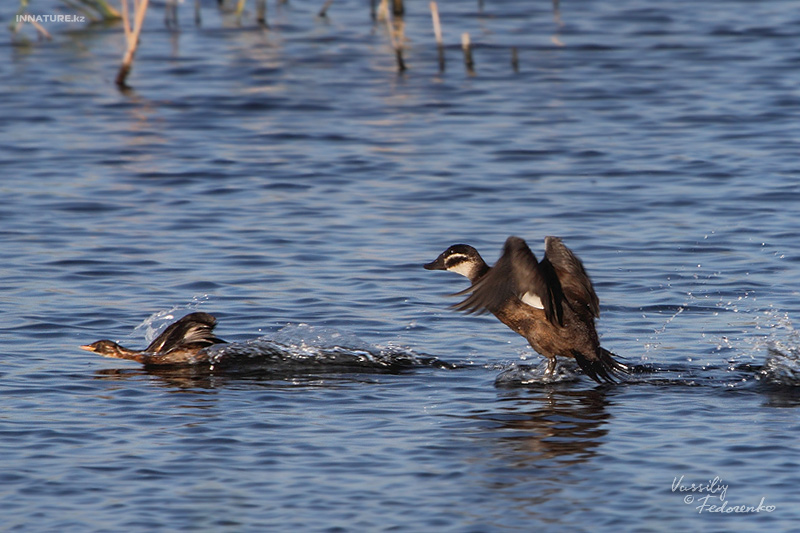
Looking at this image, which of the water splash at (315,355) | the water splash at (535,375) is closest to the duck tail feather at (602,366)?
the water splash at (535,375)

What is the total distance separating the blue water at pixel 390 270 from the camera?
20.3 ft

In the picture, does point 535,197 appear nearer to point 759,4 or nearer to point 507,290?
point 507,290

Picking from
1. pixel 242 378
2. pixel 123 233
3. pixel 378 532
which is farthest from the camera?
pixel 123 233

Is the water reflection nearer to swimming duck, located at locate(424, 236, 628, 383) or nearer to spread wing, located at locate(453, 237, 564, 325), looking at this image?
swimming duck, located at locate(424, 236, 628, 383)

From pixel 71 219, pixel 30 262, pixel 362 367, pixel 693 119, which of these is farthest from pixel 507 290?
pixel 693 119

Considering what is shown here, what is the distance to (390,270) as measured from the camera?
10.2 m

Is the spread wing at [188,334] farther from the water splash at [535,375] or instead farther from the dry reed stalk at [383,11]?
the dry reed stalk at [383,11]

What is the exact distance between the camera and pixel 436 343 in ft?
28.7

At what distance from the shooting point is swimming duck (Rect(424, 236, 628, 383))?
24.7 feet

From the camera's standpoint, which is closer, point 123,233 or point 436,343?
Answer: point 436,343

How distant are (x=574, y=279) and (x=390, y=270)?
7.38ft

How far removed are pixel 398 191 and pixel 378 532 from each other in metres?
7.02

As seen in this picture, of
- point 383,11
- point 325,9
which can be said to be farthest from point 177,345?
point 325,9

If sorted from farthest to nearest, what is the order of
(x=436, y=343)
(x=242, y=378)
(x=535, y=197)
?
(x=535, y=197) → (x=436, y=343) → (x=242, y=378)
